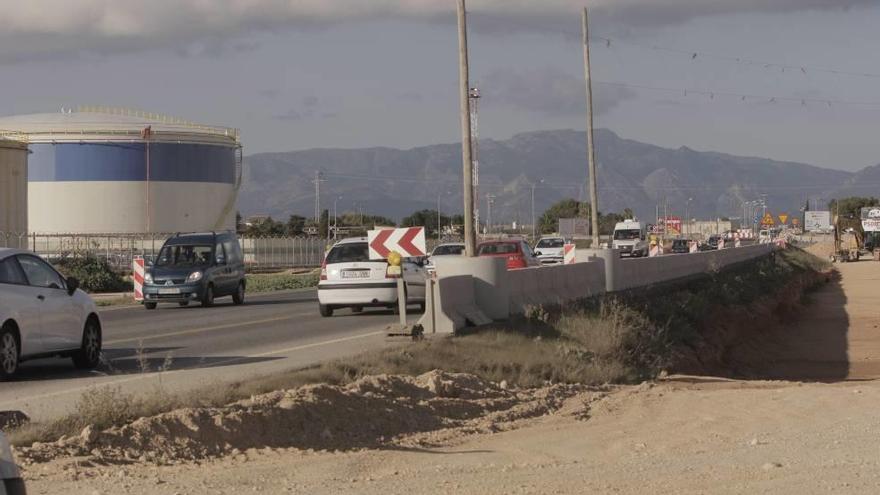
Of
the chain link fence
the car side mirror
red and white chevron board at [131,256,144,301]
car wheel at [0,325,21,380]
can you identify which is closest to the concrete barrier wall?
the car side mirror

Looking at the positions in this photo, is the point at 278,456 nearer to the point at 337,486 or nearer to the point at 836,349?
the point at 337,486

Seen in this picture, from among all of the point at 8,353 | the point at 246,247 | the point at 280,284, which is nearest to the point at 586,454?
the point at 8,353

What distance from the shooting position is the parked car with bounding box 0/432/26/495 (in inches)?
222

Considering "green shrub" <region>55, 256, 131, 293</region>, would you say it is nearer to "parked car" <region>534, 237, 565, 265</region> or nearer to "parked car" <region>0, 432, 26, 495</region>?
"parked car" <region>534, 237, 565, 265</region>

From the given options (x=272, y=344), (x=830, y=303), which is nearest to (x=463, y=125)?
(x=272, y=344)

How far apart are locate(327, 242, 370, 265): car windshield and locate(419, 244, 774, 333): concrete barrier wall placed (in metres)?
4.09

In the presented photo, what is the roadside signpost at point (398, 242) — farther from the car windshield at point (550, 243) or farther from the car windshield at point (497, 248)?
the car windshield at point (550, 243)

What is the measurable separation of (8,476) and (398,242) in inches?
678

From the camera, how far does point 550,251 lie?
64438 mm

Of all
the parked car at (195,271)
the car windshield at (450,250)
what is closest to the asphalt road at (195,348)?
the parked car at (195,271)

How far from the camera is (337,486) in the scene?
969 cm

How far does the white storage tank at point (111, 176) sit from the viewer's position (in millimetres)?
91125

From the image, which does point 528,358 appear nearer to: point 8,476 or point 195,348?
point 195,348

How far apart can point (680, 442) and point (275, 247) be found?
7052 centimetres
